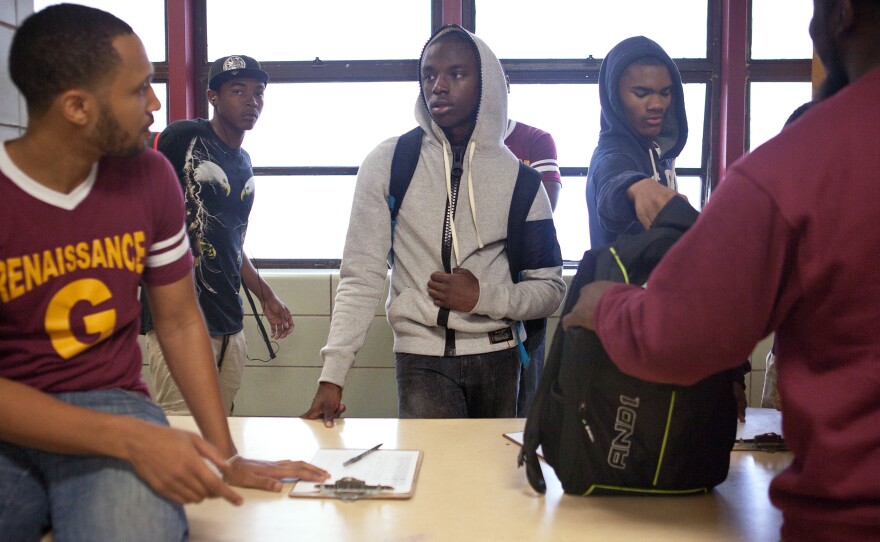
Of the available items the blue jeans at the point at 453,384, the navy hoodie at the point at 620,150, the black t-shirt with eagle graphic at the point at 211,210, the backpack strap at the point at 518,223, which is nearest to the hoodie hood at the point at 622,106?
the navy hoodie at the point at 620,150

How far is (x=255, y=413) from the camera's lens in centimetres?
409

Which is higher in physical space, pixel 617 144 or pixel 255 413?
pixel 617 144

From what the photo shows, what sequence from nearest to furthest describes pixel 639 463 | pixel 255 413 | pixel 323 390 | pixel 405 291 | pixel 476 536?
pixel 476 536, pixel 639 463, pixel 323 390, pixel 405 291, pixel 255 413

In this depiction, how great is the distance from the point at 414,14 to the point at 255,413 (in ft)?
7.82

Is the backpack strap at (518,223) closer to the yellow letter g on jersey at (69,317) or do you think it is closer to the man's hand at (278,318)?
the yellow letter g on jersey at (69,317)

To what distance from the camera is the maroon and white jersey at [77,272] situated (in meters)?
1.13

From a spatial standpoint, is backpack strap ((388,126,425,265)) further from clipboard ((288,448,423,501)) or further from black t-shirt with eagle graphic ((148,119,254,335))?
black t-shirt with eagle graphic ((148,119,254,335))

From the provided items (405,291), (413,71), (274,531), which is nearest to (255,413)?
(413,71)

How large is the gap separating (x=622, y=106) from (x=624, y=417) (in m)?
1.26

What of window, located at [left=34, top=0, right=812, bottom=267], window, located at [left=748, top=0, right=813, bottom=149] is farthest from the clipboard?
window, located at [left=748, top=0, right=813, bottom=149]

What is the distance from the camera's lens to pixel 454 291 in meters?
1.92

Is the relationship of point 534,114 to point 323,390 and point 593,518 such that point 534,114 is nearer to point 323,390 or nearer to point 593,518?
point 323,390

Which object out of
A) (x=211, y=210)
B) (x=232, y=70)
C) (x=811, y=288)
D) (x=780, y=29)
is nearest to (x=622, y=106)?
(x=811, y=288)

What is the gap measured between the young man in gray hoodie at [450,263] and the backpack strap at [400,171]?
0.7 inches
